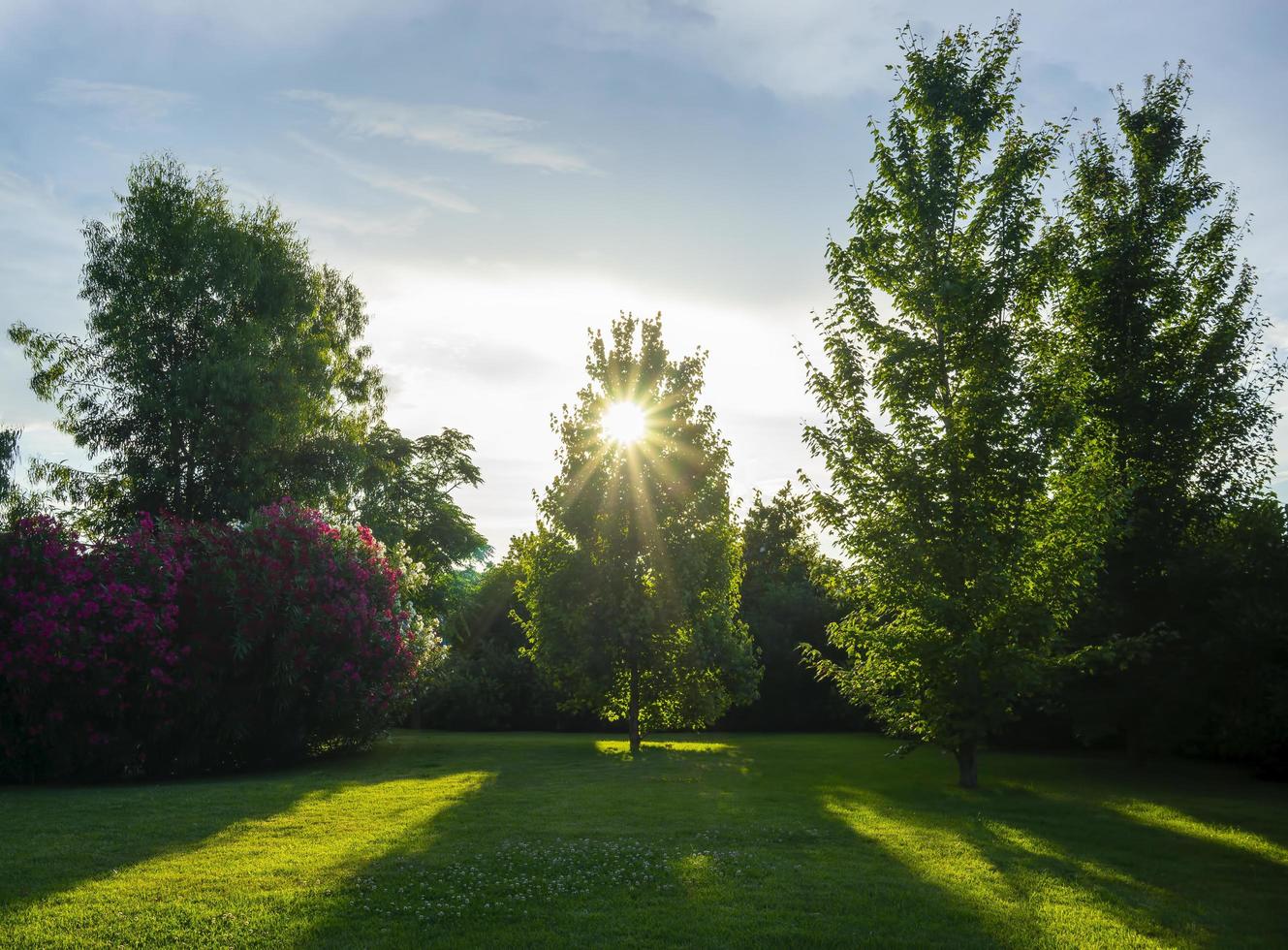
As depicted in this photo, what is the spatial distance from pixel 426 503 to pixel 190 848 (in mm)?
35546

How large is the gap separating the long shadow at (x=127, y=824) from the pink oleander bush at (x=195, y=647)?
1.23 meters

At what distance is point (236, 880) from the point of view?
9102 mm

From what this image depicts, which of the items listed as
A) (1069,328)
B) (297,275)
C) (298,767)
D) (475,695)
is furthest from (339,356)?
(1069,328)

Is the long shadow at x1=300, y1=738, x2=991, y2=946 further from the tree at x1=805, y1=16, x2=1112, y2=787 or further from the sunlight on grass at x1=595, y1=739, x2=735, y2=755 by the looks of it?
the sunlight on grass at x1=595, y1=739, x2=735, y2=755

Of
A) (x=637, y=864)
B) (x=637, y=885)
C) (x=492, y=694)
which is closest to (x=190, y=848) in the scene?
(x=637, y=864)

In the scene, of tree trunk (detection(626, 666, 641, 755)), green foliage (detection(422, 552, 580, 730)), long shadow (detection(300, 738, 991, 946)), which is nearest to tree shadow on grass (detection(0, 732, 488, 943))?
long shadow (detection(300, 738, 991, 946))

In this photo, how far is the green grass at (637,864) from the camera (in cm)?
770

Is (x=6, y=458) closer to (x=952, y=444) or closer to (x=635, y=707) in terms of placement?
(x=635, y=707)

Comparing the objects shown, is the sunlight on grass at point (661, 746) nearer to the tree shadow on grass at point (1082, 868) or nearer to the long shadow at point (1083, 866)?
the long shadow at point (1083, 866)

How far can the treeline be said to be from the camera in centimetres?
1684

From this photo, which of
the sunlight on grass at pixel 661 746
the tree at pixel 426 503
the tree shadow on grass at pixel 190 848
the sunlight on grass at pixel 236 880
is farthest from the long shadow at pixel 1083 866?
the tree at pixel 426 503

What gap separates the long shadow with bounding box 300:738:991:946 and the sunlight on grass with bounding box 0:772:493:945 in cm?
44

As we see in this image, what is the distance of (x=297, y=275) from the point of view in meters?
34.5

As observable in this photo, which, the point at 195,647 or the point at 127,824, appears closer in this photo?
the point at 127,824
